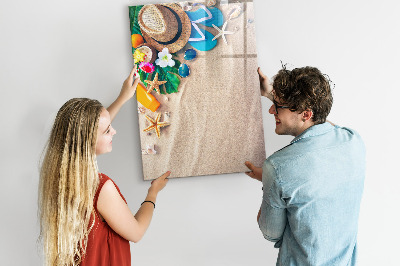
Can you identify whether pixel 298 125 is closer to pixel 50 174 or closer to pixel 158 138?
pixel 158 138

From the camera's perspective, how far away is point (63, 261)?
4.17ft

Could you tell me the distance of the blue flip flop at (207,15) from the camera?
63.0 inches

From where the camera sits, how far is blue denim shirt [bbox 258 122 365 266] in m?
1.20

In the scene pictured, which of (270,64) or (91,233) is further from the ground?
(270,64)

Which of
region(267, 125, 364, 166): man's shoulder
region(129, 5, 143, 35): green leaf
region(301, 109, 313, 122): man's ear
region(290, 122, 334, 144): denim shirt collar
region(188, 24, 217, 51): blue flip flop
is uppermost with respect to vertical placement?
region(129, 5, 143, 35): green leaf

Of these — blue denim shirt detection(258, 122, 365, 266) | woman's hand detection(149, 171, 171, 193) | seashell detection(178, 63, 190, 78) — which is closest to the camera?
blue denim shirt detection(258, 122, 365, 266)

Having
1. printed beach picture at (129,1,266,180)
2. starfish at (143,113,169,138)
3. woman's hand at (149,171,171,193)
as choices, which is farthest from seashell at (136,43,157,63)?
woman's hand at (149,171,171,193)

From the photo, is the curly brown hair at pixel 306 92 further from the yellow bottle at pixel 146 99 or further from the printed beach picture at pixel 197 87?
the yellow bottle at pixel 146 99

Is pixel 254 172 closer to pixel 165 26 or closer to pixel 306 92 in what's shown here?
pixel 306 92

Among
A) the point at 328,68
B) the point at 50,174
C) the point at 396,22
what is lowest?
the point at 50,174

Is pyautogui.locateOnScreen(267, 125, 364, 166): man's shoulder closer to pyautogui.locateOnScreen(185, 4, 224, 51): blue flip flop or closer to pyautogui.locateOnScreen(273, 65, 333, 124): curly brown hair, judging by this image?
A: pyautogui.locateOnScreen(273, 65, 333, 124): curly brown hair

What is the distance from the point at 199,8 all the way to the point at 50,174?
86 centimetres

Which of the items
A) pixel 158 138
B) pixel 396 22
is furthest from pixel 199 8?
pixel 396 22

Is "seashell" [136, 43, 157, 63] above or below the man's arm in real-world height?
above
